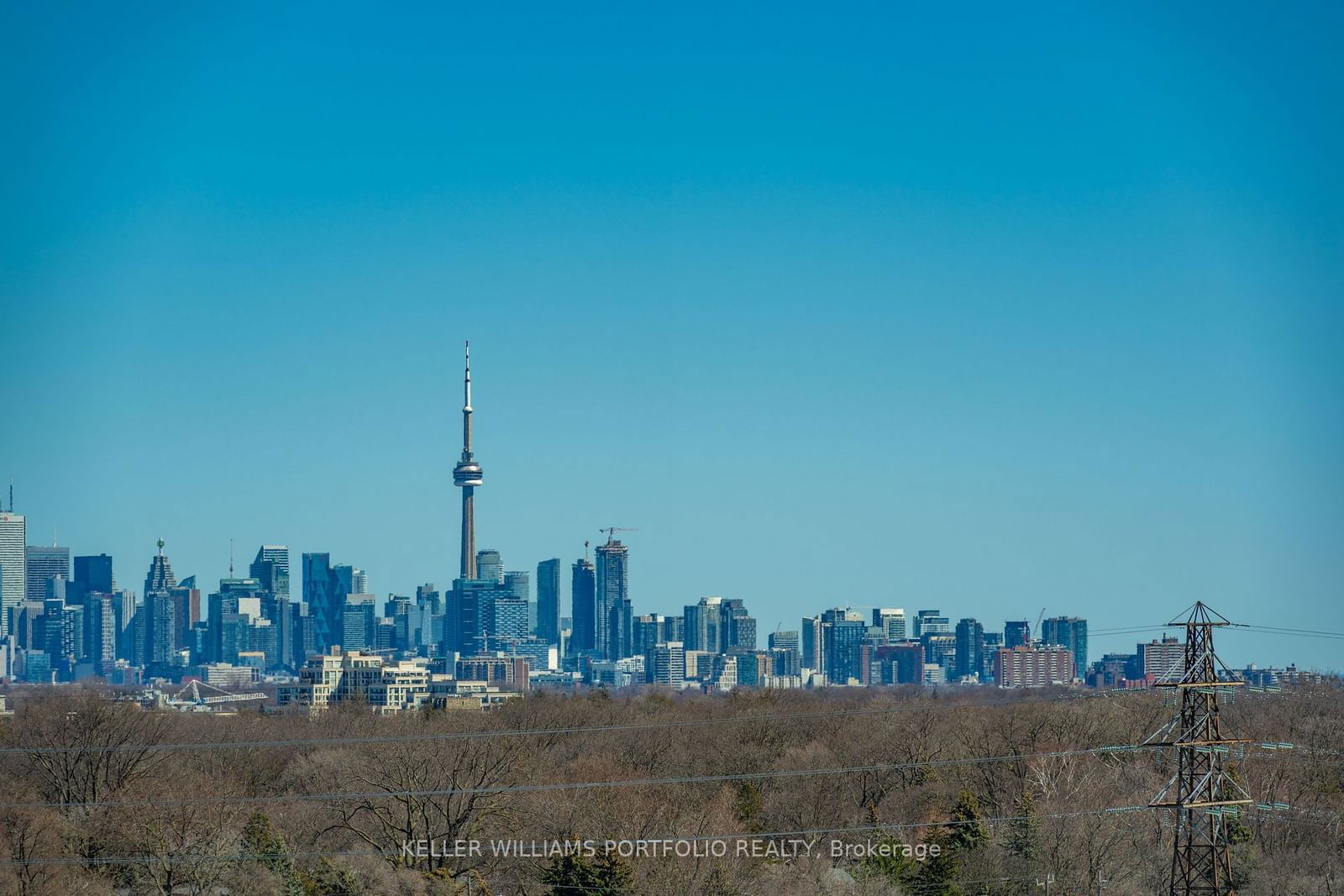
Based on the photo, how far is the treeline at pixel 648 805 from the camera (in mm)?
51500

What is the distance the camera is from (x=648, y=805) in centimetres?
6041

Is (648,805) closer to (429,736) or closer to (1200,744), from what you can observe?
(429,736)

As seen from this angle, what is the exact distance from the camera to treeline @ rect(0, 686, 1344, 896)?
51.5 meters

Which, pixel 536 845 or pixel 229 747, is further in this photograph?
pixel 229 747

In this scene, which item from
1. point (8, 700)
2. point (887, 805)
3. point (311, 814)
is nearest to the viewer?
point (311, 814)

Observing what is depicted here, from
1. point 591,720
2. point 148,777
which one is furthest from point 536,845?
point 591,720

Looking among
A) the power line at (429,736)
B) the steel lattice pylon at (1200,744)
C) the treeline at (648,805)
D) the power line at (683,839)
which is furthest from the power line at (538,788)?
the steel lattice pylon at (1200,744)

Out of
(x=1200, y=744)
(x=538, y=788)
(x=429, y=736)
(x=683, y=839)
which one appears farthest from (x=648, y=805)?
(x=1200, y=744)

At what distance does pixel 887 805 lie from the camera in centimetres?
6806

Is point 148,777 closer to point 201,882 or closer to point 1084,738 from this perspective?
point 201,882

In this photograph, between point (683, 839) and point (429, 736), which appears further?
point (429, 736)

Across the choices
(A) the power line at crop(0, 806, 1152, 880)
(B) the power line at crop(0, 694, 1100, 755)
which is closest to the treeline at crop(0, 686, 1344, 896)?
(A) the power line at crop(0, 806, 1152, 880)

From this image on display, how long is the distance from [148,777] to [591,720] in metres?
35.7

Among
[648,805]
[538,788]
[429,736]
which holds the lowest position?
[648,805]
